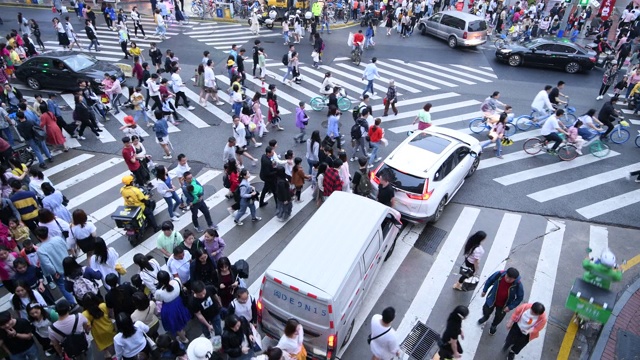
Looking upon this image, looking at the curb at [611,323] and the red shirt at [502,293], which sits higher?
the red shirt at [502,293]

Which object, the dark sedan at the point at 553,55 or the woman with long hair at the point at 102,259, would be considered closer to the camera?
the woman with long hair at the point at 102,259

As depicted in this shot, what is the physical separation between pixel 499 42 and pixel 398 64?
8.71 m

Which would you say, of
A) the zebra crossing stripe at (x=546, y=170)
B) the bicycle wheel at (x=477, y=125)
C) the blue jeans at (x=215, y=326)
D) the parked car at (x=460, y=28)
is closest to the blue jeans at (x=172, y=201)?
the blue jeans at (x=215, y=326)

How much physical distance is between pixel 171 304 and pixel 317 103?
36.7ft

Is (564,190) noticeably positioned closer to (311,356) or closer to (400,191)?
(400,191)

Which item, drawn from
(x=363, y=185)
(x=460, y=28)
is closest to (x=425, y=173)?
(x=363, y=185)

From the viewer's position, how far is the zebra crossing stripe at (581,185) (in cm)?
1162

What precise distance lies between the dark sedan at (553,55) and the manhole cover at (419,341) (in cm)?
1872

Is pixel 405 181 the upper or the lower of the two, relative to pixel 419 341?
upper

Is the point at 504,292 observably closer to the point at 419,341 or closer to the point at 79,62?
the point at 419,341

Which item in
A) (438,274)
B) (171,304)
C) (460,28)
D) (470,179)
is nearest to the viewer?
(171,304)

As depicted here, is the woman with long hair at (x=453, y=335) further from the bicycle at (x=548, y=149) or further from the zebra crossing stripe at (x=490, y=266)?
the bicycle at (x=548, y=149)

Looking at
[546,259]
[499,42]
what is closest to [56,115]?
[546,259]

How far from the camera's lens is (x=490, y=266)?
30.3 feet
